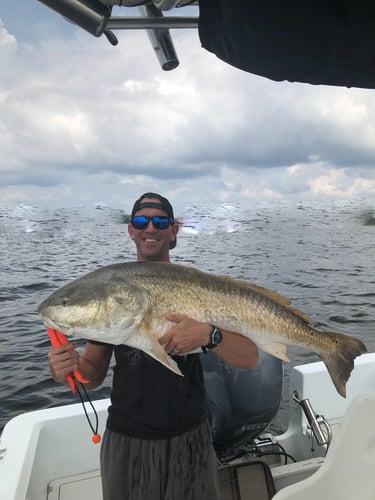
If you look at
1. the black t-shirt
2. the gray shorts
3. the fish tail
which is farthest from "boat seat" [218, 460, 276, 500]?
the fish tail

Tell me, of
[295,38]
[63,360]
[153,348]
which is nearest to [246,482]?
[153,348]

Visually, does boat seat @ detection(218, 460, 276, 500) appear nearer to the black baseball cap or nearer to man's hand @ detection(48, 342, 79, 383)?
→ man's hand @ detection(48, 342, 79, 383)

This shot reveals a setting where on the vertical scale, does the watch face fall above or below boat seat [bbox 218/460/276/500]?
above

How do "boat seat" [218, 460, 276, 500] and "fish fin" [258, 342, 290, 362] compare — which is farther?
"boat seat" [218, 460, 276, 500]

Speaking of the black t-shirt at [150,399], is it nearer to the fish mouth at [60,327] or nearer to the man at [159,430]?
the man at [159,430]

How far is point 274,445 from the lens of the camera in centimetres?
401

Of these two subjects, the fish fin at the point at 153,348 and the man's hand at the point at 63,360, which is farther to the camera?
the man's hand at the point at 63,360

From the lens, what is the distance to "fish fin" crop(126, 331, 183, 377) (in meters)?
2.19

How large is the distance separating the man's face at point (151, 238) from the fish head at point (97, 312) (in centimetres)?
58

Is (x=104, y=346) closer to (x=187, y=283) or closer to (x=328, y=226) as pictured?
(x=187, y=283)

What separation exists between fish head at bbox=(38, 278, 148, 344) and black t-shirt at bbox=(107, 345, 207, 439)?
0.38m

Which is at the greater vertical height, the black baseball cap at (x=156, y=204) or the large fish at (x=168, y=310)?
the black baseball cap at (x=156, y=204)

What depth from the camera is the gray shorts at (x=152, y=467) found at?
2.48 m

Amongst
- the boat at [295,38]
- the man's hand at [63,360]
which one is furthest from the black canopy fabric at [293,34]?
the man's hand at [63,360]
